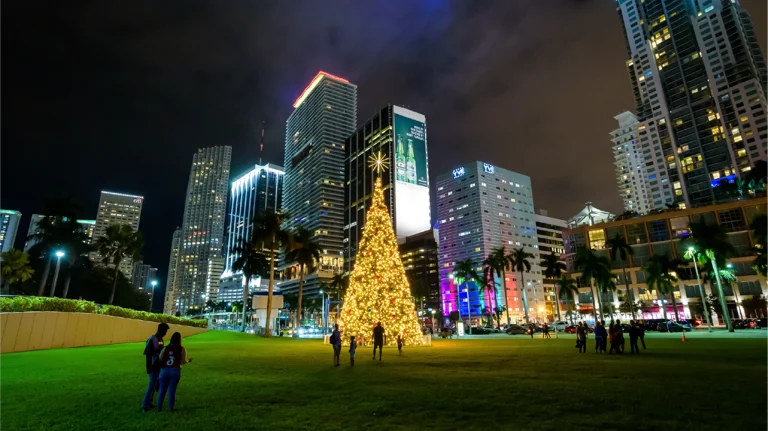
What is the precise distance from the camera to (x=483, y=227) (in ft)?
550

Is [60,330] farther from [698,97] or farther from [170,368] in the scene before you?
[698,97]

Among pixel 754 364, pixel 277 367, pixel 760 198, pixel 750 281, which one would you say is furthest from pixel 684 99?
pixel 277 367

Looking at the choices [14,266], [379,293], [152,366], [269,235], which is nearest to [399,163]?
[269,235]

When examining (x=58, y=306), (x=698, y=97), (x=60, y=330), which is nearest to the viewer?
(x=60, y=330)

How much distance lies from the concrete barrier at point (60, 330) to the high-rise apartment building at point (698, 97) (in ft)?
505

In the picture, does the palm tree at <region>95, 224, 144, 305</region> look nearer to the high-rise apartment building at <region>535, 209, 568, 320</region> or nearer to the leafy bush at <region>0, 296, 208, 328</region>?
the leafy bush at <region>0, 296, 208, 328</region>

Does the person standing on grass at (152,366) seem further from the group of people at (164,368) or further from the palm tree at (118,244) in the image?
the palm tree at (118,244)

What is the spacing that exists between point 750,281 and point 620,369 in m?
96.7

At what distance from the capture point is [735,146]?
134500 millimetres

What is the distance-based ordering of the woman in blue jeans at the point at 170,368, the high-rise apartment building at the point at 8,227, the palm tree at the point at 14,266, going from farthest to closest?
the high-rise apartment building at the point at 8,227 → the palm tree at the point at 14,266 → the woman in blue jeans at the point at 170,368

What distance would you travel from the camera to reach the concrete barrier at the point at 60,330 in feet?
70.8

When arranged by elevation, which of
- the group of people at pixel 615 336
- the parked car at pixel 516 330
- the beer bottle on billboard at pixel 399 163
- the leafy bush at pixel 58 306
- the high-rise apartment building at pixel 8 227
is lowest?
the parked car at pixel 516 330

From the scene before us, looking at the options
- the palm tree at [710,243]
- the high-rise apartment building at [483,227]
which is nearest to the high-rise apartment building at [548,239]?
the high-rise apartment building at [483,227]

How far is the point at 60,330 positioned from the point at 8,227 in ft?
624
